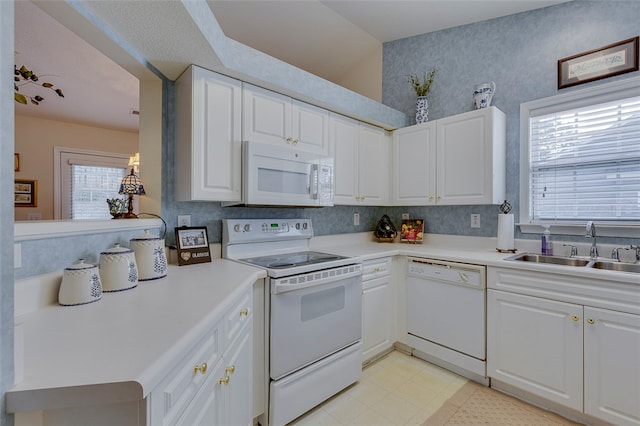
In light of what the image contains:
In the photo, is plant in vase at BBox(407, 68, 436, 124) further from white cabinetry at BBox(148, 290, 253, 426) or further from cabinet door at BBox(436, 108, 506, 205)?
white cabinetry at BBox(148, 290, 253, 426)

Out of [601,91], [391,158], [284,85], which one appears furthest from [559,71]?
[284,85]

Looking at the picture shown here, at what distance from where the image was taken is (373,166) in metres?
2.85

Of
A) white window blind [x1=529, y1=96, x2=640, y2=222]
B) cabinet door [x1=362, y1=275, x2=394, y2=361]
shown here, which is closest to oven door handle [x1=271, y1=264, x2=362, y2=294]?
cabinet door [x1=362, y1=275, x2=394, y2=361]

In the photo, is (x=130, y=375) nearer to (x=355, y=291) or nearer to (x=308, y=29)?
(x=355, y=291)

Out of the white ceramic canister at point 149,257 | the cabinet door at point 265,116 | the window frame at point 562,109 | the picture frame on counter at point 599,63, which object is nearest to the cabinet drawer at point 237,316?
the white ceramic canister at point 149,257

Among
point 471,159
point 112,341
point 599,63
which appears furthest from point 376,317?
point 599,63

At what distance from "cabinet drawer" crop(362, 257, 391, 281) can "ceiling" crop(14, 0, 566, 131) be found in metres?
2.20

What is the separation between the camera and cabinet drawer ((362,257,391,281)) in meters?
2.24

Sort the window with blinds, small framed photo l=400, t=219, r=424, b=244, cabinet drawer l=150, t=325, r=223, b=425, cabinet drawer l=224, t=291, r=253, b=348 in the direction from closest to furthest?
cabinet drawer l=150, t=325, r=223, b=425 → cabinet drawer l=224, t=291, r=253, b=348 → small framed photo l=400, t=219, r=424, b=244 → the window with blinds

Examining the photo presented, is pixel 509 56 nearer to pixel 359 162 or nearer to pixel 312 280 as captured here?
pixel 359 162

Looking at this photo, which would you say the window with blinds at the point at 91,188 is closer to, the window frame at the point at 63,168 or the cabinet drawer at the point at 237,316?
the window frame at the point at 63,168

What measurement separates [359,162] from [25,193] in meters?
4.85

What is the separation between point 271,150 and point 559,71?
2.28 metres

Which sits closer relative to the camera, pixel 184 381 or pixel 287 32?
pixel 184 381
